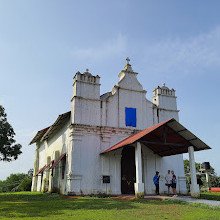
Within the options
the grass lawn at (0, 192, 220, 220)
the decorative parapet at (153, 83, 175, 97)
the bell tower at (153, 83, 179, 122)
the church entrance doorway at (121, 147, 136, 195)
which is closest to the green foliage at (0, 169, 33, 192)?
the church entrance doorway at (121, 147, 136, 195)

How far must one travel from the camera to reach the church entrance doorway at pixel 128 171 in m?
15.8

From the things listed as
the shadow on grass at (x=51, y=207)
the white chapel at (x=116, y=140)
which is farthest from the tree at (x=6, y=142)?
the shadow on grass at (x=51, y=207)

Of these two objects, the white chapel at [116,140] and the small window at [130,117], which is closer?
the white chapel at [116,140]

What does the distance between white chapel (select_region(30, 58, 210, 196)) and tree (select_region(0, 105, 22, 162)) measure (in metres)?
3.43

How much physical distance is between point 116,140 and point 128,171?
2.27 meters

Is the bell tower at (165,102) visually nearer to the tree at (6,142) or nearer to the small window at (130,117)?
the small window at (130,117)

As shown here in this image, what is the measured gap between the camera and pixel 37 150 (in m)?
28.5

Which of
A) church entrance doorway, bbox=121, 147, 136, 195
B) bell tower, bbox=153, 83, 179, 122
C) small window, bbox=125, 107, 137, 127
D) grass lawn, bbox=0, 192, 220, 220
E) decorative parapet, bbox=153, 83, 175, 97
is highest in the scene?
decorative parapet, bbox=153, 83, 175, 97

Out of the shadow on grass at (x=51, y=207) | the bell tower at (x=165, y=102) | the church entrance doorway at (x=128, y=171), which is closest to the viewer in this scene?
the shadow on grass at (x=51, y=207)

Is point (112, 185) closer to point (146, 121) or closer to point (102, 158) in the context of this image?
point (102, 158)

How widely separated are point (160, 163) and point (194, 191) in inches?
163

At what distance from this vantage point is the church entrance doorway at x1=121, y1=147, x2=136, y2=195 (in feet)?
51.7

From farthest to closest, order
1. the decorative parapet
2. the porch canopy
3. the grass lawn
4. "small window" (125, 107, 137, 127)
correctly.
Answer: the decorative parapet, "small window" (125, 107, 137, 127), the porch canopy, the grass lawn

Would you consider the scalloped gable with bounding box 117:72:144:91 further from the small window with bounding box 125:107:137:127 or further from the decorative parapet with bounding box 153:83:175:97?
the small window with bounding box 125:107:137:127
